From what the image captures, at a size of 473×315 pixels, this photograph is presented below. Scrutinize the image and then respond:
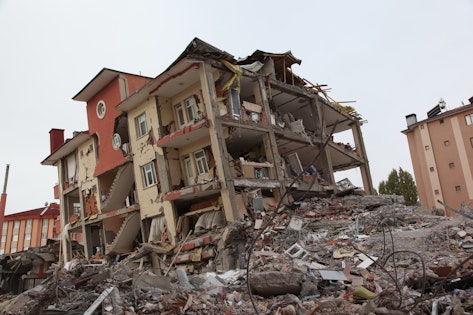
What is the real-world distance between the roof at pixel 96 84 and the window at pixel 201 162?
8.58 m

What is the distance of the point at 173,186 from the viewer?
2161 cm

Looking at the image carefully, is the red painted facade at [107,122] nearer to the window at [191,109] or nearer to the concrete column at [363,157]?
the window at [191,109]

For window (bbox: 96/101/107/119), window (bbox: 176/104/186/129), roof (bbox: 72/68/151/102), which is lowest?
window (bbox: 176/104/186/129)

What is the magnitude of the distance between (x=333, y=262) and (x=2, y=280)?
94.1 feet

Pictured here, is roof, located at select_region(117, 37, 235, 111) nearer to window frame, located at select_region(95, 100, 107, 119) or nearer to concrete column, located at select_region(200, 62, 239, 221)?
concrete column, located at select_region(200, 62, 239, 221)

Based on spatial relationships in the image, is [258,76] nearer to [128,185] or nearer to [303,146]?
[303,146]

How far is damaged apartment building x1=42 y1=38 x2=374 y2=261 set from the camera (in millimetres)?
19344

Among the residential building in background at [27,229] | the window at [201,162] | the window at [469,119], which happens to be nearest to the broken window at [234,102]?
the window at [201,162]

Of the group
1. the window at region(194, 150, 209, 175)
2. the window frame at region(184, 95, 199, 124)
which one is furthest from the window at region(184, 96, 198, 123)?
the window at region(194, 150, 209, 175)

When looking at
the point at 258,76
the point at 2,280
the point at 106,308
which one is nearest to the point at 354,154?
the point at 258,76

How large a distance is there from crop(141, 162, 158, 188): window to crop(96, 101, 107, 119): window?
6288 mm

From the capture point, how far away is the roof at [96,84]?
2539 centimetres

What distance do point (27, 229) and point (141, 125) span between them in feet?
150

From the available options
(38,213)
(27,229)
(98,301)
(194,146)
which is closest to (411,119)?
(194,146)
